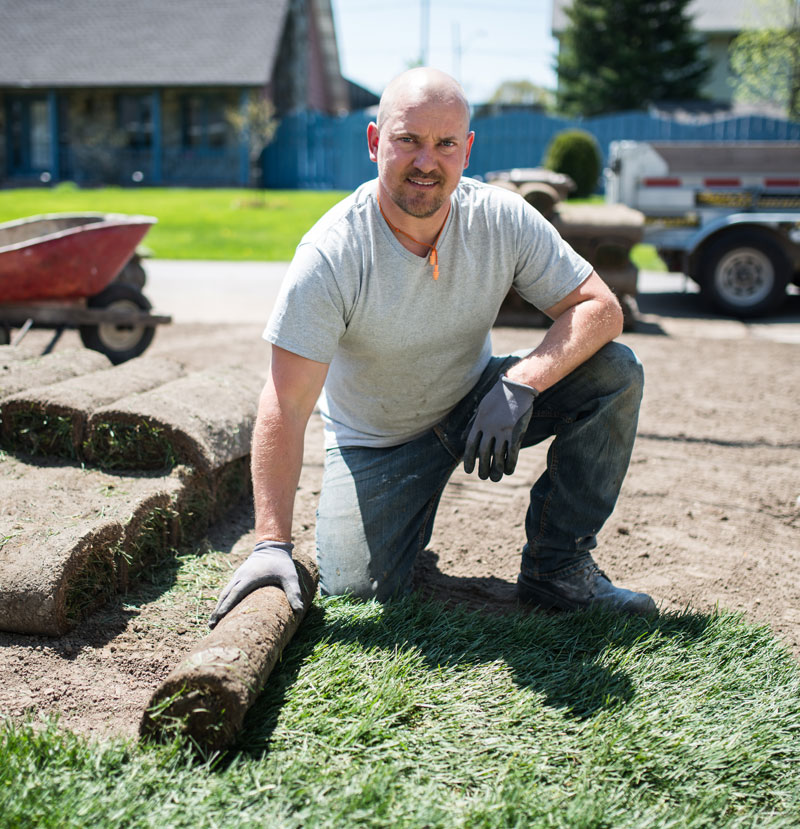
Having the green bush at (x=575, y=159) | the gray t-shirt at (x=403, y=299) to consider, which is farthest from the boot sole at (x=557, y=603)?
the green bush at (x=575, y=159)

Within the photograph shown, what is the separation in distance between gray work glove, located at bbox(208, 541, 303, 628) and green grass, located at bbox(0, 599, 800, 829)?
0.17 meters

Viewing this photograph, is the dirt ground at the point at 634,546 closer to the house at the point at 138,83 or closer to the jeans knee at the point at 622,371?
the jeans knee at the point at 622,371

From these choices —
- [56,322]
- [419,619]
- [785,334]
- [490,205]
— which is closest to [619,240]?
[785,334]

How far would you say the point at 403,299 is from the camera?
2.57 meters

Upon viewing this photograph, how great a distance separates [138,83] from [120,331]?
66.3 feet

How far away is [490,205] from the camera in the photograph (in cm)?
268

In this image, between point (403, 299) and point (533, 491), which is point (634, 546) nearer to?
point (533, 491)

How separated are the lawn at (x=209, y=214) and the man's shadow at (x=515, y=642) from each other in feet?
31.1

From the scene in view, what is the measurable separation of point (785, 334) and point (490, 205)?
5.78m

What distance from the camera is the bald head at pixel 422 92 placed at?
2.46 m

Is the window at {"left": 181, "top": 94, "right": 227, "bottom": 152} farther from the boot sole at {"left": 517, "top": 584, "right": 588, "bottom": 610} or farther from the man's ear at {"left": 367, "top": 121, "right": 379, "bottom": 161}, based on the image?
the boot sole at {"left": 517, "top": 584, "right": 588, "bottom": 610}

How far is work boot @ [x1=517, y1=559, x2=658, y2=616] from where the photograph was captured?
2578mm

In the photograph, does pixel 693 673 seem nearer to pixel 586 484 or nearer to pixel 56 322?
pixel 586 484

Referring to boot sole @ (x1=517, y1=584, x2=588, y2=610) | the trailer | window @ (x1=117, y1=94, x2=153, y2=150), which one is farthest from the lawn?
boot sole @ (x1=517, y1=584, x2=588, y2=610)
